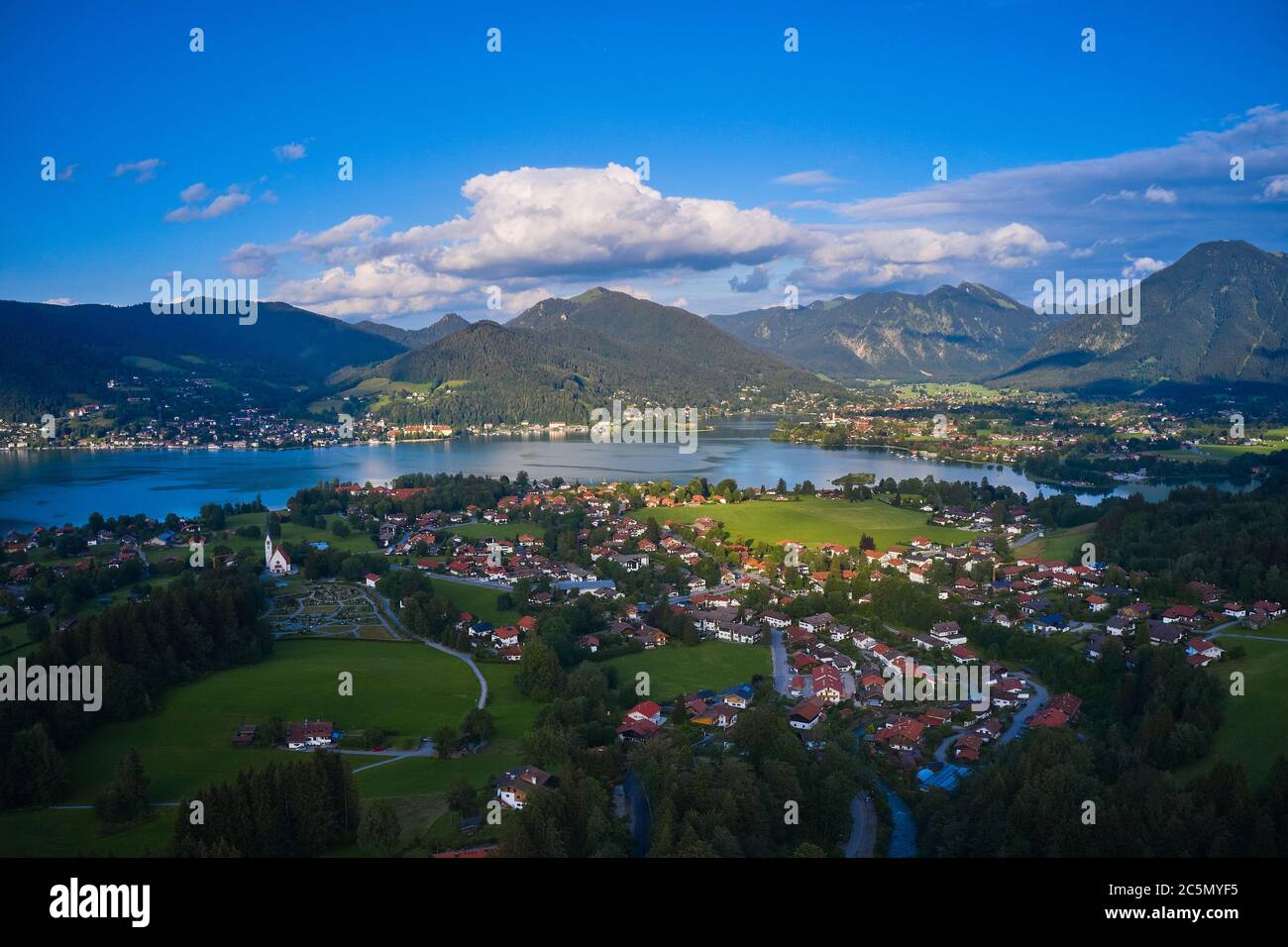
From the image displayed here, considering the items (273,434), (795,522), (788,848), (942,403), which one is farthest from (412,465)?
(942,403)

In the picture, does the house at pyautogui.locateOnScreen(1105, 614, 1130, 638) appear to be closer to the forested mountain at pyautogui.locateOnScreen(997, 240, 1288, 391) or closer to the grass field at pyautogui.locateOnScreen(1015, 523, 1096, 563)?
the grass field at pyautogui.locateOnScreen(1015, 523, 1096, 563)

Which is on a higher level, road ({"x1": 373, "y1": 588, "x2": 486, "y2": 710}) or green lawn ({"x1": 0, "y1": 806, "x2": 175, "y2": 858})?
road ({"x1": 373, "y1": 588, "x2": 486, "y2": 710})

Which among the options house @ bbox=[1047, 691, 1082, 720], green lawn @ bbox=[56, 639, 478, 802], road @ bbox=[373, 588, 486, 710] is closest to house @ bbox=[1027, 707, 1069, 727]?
house @ bbox=[1047, 691, 1082, 720]

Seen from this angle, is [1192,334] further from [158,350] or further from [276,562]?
[158,350]

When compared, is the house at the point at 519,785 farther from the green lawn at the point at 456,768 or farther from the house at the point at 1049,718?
the house at the point at 1049,718

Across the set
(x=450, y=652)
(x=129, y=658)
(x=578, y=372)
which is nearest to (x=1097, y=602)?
(x=450, y=652)

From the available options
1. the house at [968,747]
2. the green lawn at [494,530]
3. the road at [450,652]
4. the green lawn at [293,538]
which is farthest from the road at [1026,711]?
the green lawn at [293,538]
